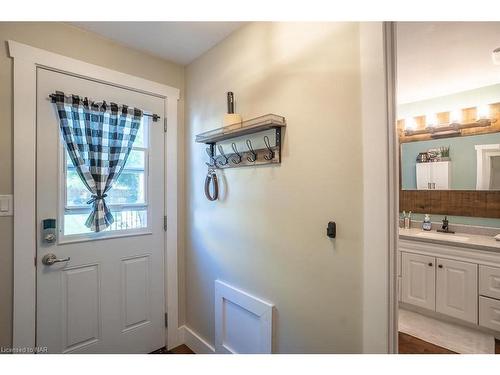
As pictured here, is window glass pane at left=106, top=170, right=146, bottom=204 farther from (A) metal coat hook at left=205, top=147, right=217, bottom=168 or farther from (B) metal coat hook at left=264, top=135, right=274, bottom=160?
(B) metal coat hook at left=264, top=135, right=274, bottom=160

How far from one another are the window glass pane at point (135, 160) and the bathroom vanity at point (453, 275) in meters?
2.52

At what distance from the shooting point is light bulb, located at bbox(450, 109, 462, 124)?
106 inches

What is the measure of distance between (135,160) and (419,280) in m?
2.91

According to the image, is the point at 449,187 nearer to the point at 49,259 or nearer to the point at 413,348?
the point at 413,348

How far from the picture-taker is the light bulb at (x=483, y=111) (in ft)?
8.29

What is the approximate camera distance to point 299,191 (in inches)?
50.8

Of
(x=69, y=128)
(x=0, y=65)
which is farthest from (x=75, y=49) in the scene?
(x=69, y=128)

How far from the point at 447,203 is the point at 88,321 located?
355 centimetres

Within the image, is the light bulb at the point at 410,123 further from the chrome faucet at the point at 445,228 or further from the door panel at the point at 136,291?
the door panel at the point at 136,291

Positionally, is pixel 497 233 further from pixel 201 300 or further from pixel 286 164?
pixel 201 300

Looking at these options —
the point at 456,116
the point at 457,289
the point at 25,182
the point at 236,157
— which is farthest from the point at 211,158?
the point at 456,116

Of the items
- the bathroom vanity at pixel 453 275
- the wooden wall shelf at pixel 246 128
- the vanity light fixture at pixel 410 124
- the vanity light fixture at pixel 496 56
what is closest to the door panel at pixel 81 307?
the wooden wall shelf at pixel 246 128

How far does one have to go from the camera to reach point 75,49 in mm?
1631

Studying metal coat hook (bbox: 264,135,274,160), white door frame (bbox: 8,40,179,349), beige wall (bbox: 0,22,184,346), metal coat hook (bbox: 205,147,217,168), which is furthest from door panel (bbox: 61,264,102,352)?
metal coat hook (bbox: 264,135,274,160)
